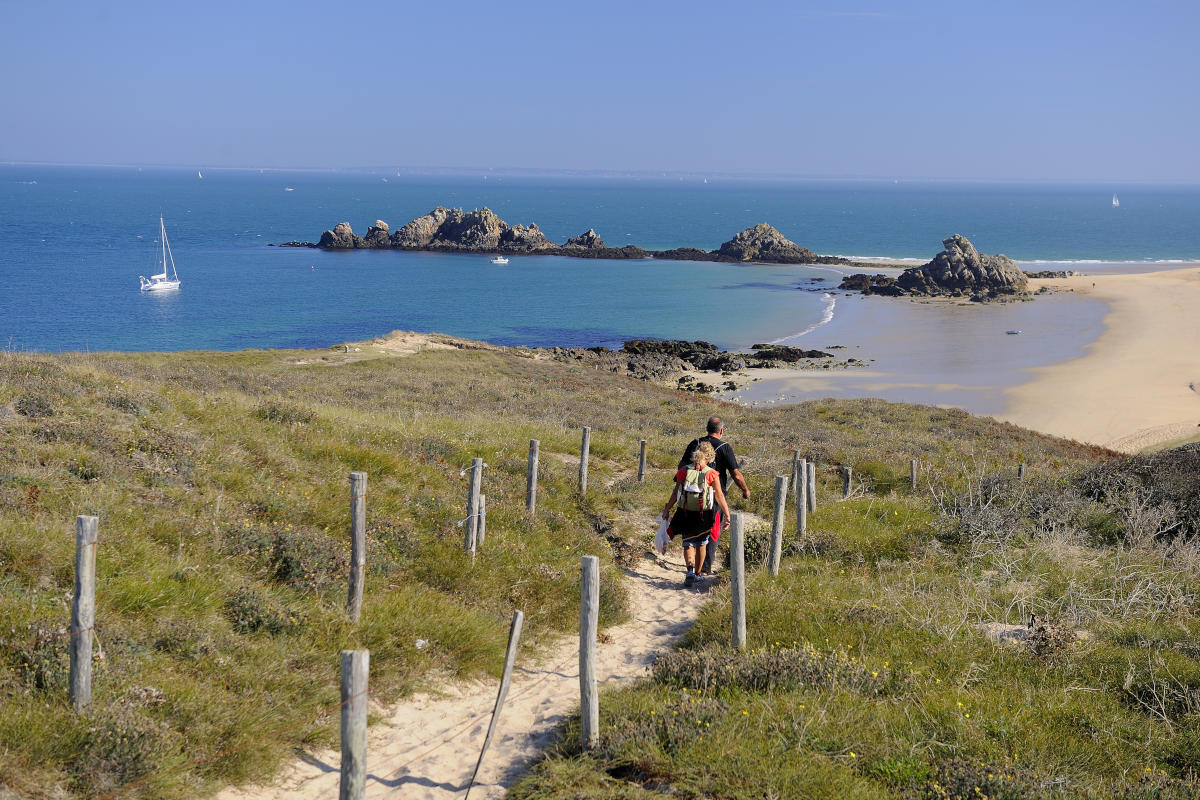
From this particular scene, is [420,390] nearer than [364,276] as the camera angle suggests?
Yes

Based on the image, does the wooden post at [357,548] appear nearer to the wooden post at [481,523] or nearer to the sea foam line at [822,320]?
the wooden post at [481,523]

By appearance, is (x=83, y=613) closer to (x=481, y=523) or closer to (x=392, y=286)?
(x=481, y=523)

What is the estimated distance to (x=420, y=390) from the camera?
2770 cm

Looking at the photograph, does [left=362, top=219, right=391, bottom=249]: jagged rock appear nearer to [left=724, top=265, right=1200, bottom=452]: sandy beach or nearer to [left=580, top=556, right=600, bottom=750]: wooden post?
[left=724, top=265, right=1200, bottom=452]: sandy beach

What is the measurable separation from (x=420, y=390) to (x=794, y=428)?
41.6ft

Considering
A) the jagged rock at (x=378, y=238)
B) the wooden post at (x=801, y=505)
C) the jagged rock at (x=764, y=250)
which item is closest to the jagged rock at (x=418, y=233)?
the jagged rock at (x=378, y=238)

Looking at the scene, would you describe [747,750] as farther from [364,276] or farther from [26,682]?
[364,276]

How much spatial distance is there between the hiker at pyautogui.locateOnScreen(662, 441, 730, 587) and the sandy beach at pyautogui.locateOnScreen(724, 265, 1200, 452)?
2816cm

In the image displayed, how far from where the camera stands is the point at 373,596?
26.9ft

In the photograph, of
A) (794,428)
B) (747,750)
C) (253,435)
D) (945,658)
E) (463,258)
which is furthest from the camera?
(463,258)

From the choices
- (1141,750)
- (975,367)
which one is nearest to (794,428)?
(1141,750)

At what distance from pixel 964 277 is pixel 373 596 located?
275 feet

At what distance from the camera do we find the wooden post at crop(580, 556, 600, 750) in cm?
608

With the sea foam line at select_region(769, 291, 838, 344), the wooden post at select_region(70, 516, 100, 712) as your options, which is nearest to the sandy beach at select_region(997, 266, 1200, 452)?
the sea foam line at select_region(769, 291, 838, 344)
